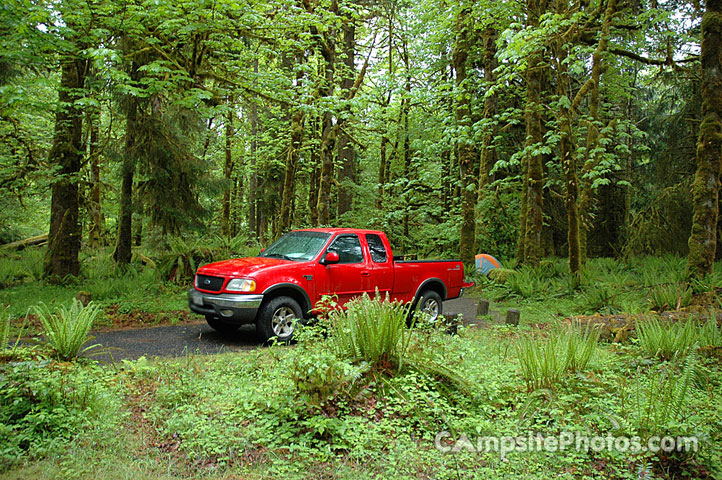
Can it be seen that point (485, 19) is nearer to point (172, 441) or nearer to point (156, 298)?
point (156, 298)

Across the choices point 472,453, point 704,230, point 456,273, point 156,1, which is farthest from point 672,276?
point 156,1

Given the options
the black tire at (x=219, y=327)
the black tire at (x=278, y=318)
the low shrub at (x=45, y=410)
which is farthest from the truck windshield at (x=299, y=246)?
the low shrub at (x=45, y=410)

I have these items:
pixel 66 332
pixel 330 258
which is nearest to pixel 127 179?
pixel 330 258

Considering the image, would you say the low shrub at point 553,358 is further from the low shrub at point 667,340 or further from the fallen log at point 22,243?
the fallen log at point 22,243

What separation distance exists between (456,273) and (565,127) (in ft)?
18.0

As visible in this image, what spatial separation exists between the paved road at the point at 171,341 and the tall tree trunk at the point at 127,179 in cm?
556

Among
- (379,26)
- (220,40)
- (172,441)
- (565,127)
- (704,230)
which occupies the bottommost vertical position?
(172,441)

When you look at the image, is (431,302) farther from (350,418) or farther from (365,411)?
(350,418)

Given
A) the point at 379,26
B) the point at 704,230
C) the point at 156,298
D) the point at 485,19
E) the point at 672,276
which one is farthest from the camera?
the point at 379,26

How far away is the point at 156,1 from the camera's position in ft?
24.4

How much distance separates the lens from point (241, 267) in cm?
747

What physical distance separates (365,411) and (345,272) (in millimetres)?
4137

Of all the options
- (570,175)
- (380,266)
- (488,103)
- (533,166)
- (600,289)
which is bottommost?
(600,289)

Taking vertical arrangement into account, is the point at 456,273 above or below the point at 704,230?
below
